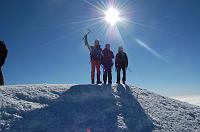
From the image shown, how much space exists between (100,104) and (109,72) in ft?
19.6

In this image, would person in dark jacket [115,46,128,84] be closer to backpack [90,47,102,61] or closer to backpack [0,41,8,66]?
backpack [90,47,102,61]

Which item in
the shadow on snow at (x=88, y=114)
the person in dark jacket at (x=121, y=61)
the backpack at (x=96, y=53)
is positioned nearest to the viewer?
the shadow on snow at (x=88, y=114)

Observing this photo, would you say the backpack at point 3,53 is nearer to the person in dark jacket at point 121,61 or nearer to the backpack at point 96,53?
the backpack at point 96,53

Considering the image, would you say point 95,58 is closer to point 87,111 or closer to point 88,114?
point 87,111

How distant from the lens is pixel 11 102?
15266 millimetres

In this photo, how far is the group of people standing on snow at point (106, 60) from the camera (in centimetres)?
2256

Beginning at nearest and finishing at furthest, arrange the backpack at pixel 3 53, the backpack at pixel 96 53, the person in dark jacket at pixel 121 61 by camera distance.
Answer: the backpack at pixel 3 53 < the backpack at pixel 96 53 < the person in dark jacket at pixel 121 61

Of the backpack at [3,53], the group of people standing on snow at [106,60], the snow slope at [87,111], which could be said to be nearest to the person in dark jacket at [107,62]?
the group of people standing on snow at [106,60]

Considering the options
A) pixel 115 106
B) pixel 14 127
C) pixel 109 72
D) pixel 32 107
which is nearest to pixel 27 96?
pixel 32 107

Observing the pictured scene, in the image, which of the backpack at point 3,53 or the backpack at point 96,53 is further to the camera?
the backpack at point 96,53

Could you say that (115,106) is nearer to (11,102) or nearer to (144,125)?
(144,125)

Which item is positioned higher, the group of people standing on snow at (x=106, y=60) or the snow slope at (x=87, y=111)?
the group of people standing on snow at (x=106, y=60)

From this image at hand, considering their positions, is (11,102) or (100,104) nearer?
(11,102)

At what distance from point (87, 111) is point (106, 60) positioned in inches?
282
